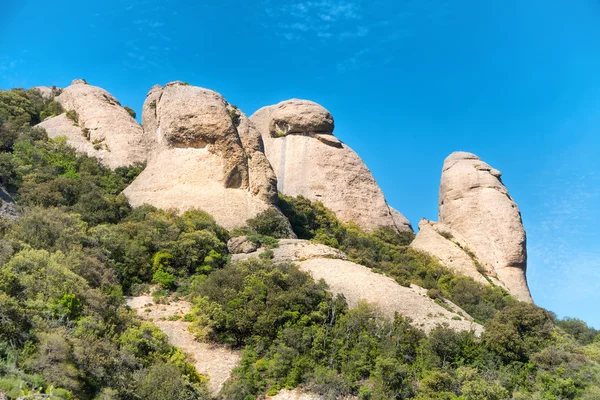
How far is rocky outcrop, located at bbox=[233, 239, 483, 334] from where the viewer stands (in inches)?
888

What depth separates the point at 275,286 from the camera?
2202 cm

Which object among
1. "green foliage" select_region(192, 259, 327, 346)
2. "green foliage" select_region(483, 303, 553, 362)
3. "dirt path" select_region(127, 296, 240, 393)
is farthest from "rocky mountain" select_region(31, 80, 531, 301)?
"green foliage" select_region(483, 303, 553, 362)

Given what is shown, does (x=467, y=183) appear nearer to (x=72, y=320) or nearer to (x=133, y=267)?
(x=133, y=267)

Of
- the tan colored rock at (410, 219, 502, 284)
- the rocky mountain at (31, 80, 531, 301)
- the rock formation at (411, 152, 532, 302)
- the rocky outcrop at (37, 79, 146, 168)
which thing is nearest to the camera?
the rocky mountain at (31, 80, 531, 301)

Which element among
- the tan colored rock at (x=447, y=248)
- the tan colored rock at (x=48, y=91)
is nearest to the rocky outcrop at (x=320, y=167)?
the tan colored rock at (x=447, y=248)

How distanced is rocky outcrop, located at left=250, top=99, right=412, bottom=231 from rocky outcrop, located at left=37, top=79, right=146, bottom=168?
10.3m

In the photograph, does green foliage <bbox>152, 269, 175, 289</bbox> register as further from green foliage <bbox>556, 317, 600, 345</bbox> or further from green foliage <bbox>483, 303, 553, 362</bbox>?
green foliage <bbox>556, 317, 600, 345</bbox>

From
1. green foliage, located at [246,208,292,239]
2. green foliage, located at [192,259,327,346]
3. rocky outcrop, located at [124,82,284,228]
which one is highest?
rocky outcrop, located at [124,82,284,228]

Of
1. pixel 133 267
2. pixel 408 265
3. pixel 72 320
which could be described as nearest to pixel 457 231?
pixel 408 265

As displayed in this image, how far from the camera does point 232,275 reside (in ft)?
73.9

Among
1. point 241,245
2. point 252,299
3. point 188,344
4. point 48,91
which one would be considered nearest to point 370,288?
point 252,299

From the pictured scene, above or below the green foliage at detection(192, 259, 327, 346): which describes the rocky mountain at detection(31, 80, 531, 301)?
above

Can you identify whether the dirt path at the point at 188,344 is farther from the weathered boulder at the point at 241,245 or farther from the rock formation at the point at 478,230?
the rock formation at the point at 478,230

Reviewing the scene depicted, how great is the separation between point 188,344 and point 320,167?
24.1 meters
